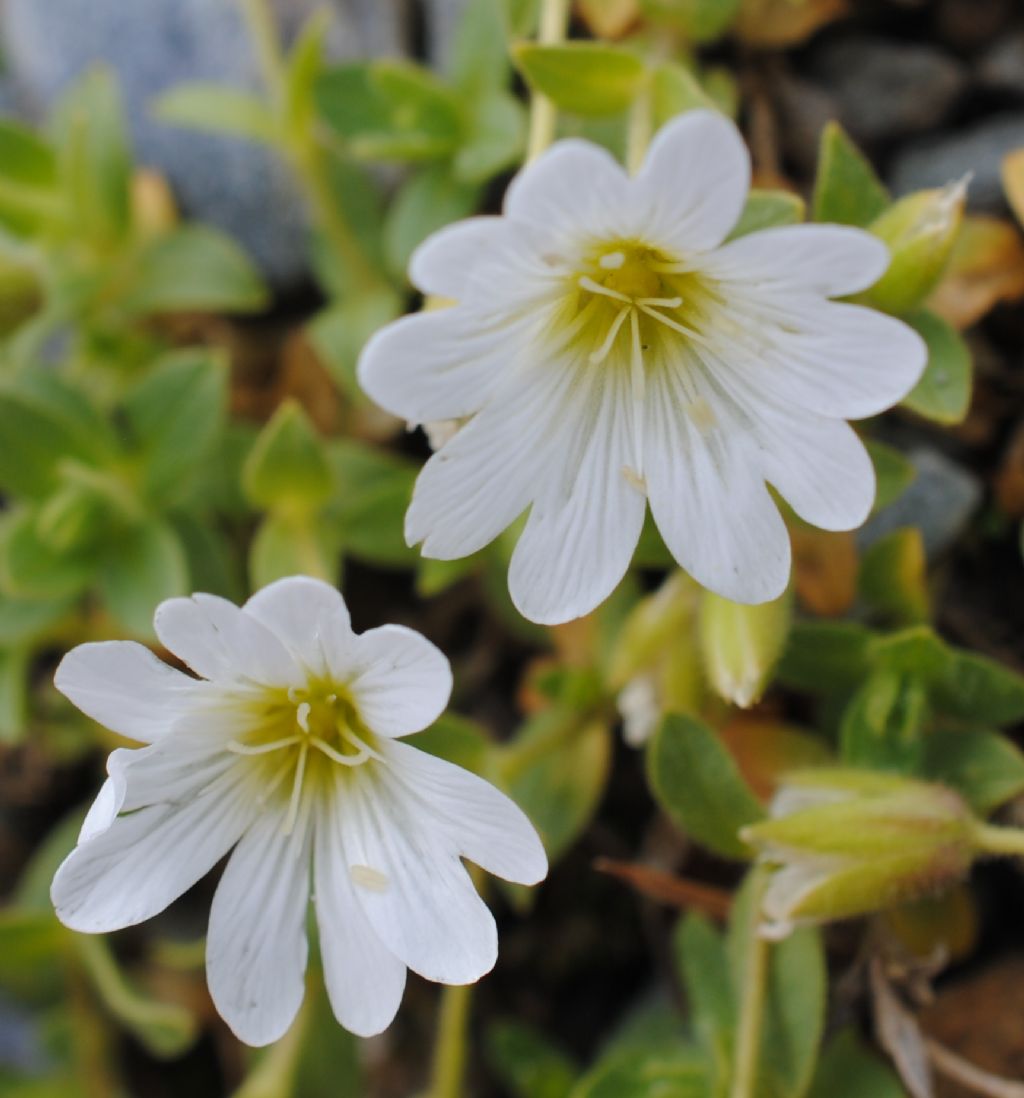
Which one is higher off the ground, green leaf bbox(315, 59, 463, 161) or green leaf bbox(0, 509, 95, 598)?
green leaf bbox(315, 59, 463, 161)

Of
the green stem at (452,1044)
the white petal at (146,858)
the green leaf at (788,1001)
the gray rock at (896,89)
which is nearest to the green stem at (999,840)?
the green leaf at (788,1001)

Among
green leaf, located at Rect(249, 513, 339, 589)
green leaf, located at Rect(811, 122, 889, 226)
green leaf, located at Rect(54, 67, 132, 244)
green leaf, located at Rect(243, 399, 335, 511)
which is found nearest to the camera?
green leaf, located at Rect(811, 122, 889, 226)

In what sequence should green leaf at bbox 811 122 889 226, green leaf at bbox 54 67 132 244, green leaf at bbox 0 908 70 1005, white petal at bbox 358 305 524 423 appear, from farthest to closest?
green leaf at bbox 54 67 132 244, green leaf at bbox 0 908 70 1005, green leaf at bbox 811 122 889 226, white petal at bbox 358 305 524 423

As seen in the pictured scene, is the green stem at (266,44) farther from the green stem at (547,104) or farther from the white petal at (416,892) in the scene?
the white petal at (416,892)

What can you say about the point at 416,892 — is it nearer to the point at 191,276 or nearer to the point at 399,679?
the point at 399,679

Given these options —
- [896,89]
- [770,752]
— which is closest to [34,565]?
[770,752]

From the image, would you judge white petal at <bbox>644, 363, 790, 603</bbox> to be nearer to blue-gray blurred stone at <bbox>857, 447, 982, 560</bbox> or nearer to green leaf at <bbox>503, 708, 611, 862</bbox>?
blue-gray blurred stone at <bbox>857, 447, 982, 560</bbox>

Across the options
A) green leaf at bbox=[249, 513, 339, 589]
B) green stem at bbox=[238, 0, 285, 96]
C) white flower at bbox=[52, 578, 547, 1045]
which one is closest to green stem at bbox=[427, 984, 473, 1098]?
white flower at bbox=[52, 578, 547, 1045]
